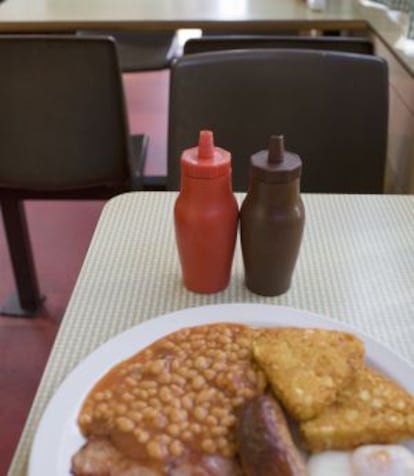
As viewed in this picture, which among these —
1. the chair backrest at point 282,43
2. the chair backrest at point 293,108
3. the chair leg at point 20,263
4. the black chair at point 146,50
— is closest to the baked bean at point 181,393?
the chair backrest at point 293,108

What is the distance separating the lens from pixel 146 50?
2.43m

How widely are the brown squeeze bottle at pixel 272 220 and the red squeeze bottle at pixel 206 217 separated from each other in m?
0.02

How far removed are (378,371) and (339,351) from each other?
4 centimetres

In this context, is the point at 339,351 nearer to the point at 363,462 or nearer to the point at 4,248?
the point at 363,462

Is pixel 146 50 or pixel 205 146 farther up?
pixel 205 146

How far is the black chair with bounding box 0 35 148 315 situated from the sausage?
3.53 feet

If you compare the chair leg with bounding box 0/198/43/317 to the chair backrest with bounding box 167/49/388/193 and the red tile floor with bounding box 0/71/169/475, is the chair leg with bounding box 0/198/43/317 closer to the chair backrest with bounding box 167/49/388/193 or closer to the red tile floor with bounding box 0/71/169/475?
the red tile floor with bounding box 0/71/169/475

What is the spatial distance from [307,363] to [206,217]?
21 centimetres

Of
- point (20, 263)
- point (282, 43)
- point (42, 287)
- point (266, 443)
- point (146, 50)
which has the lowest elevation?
point (42, 287)

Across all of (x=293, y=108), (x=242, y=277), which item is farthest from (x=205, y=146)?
(x=293, y=108)

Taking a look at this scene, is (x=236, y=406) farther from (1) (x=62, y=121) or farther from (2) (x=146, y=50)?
(2) (x=146, y=50)

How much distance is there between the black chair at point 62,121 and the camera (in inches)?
55.9

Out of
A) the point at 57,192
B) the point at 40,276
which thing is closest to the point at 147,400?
the point at 57,192

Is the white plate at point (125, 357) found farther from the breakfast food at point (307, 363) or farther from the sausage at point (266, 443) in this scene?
the sausage at point (266, 443)
